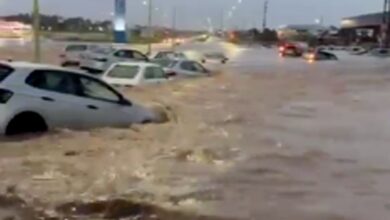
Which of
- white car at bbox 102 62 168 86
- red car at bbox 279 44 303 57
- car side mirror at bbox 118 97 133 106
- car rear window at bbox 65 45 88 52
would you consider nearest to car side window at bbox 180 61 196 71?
white car at bbox 102 62 168 86

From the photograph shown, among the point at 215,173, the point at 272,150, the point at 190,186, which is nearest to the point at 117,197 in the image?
the point at 190,186

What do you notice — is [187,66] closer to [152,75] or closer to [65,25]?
[152,75]

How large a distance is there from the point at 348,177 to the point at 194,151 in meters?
2.89

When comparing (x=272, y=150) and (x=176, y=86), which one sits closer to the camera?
(x=272, y=150)

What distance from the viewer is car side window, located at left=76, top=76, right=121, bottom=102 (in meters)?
14.3

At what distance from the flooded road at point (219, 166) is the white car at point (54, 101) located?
243 millimetres

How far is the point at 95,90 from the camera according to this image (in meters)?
14.6

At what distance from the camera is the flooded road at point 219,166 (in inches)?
364

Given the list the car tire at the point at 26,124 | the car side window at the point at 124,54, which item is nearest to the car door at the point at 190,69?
the car side window at the point at 124,54

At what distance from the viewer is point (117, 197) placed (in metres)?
9.20

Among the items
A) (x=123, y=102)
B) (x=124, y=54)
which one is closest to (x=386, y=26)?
(x=124, y=54)

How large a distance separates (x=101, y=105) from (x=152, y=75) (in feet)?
39.7

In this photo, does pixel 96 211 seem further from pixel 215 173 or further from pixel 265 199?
pixel 215 173

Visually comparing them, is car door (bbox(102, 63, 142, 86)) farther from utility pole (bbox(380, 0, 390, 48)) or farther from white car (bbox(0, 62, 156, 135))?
utility pole (bbox(380, 0, 390, 48))
